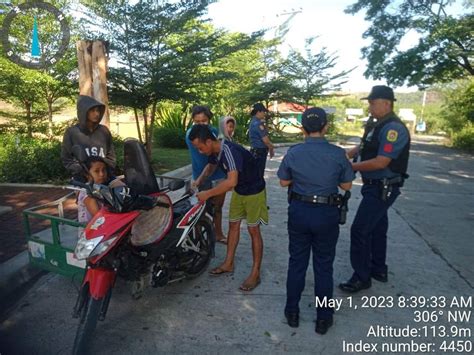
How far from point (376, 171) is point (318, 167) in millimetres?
905

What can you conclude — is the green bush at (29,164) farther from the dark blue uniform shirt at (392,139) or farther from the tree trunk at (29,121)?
the dark blue uniform shirt at (392,139)

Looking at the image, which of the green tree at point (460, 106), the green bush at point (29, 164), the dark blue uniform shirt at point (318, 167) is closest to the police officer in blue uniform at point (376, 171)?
the dark blue uniform shirt at point (318, 167)

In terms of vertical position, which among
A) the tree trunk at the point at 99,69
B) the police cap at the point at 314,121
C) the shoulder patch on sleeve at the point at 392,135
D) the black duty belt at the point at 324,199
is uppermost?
the tree trunk at the point at 99,69

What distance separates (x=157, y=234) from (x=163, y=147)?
1191cm

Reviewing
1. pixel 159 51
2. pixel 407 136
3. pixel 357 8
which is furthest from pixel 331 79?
pixel 407 136

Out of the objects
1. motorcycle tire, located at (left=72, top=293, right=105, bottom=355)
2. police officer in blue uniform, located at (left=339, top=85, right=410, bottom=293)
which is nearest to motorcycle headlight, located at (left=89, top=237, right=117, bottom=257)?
motorcycle tire, located at (left=72, top=293, right=105, bottom=355)

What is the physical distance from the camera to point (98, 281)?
8.05 ft

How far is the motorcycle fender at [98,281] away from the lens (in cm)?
244

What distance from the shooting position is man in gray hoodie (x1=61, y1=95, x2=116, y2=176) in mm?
3535

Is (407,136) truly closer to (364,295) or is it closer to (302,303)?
(364,295)

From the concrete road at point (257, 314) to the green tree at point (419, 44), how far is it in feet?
48.5

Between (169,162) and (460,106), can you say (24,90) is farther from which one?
(460,106)

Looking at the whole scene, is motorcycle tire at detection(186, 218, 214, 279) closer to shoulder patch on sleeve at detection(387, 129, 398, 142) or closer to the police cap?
the police cap

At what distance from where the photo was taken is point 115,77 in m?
8.29
